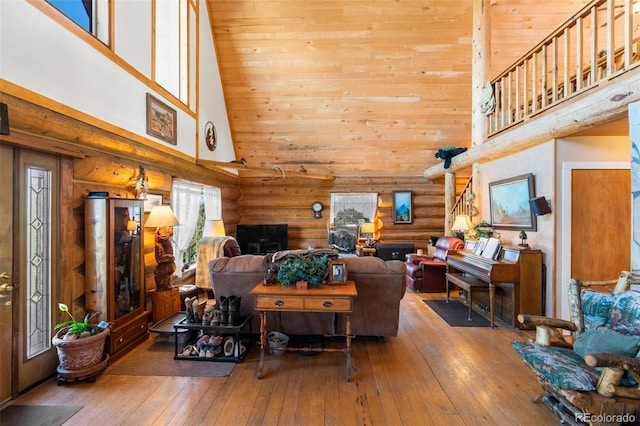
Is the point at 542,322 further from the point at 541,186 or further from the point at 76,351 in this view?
the point at 76,351

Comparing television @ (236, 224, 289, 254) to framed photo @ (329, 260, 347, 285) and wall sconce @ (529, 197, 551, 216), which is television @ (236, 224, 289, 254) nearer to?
framed photo @ (329, 260, 347, 285)

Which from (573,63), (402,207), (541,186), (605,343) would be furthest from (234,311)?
(573,63)

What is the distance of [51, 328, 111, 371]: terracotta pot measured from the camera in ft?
8.19

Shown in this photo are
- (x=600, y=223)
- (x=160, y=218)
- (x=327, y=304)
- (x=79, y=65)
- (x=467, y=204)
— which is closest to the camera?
(x=327, y=304)

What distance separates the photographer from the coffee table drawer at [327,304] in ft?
8.59

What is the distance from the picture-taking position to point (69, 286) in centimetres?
278

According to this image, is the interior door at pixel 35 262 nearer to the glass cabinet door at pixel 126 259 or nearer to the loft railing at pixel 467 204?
Answer: the glass cabinet door at pixel 126 259

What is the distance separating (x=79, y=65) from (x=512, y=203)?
543 cm

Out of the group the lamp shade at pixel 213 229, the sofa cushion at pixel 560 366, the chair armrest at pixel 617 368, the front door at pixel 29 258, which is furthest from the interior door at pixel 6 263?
the chair armrest at pixel 617 368

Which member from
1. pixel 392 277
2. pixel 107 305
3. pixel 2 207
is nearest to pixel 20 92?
pixel 2 207

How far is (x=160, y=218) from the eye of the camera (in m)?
3.70

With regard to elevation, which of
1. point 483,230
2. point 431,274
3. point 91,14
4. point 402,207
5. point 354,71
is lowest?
point 431,274

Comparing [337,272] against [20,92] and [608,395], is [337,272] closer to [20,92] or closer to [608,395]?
[608,395]

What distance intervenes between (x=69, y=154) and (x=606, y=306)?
4.69 metres
